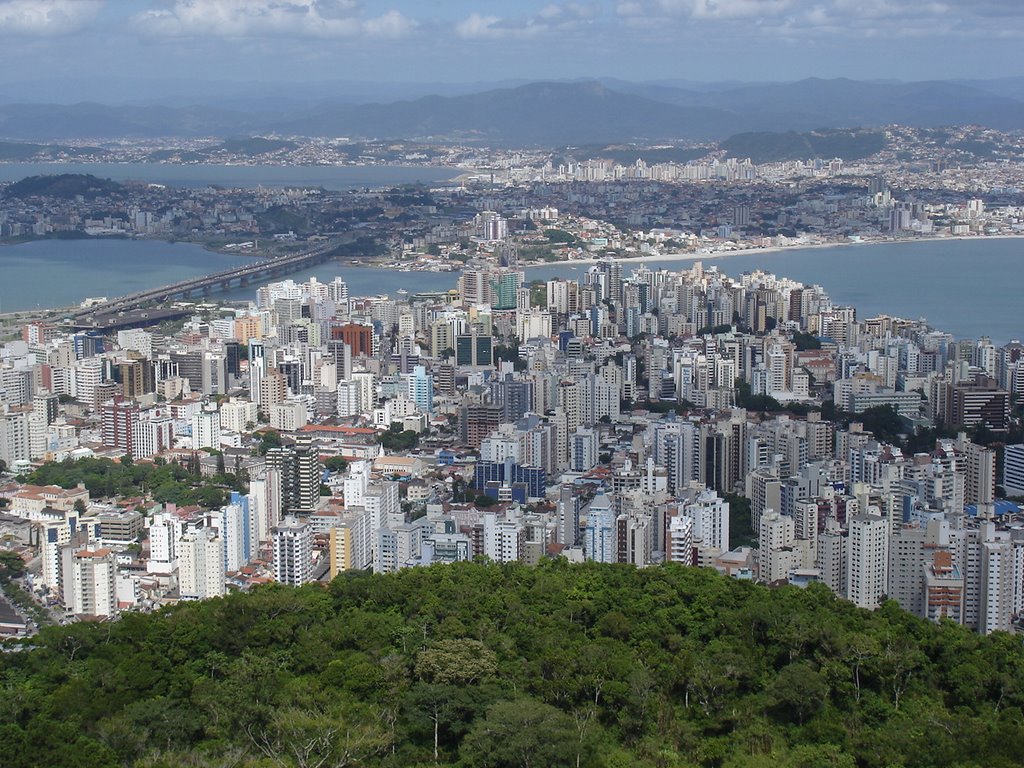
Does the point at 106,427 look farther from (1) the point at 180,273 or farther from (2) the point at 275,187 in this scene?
(2) the point at 275,187

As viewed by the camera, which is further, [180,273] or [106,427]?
[180,273]

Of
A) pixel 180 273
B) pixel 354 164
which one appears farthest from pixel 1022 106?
pixel 180 273

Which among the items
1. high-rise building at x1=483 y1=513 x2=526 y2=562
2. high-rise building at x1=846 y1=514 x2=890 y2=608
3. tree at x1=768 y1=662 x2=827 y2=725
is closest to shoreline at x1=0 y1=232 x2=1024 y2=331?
high-rise building at x1=483 y1=513 x2=526 y2=562

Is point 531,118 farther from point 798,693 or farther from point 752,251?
point 798,693

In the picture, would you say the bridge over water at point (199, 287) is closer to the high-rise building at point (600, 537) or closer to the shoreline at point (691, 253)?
the shoreline at point (691, 253)

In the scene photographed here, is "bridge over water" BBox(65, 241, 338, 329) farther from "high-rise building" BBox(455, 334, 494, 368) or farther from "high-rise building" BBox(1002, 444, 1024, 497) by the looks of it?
"high-rise building" BBox(1002, 444, 1024, 497)

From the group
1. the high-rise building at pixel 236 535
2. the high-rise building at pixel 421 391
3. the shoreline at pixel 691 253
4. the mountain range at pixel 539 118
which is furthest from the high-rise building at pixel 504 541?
the mountain range at pixel 539 118

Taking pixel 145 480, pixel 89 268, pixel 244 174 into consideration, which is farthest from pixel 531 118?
pixel 145 480
